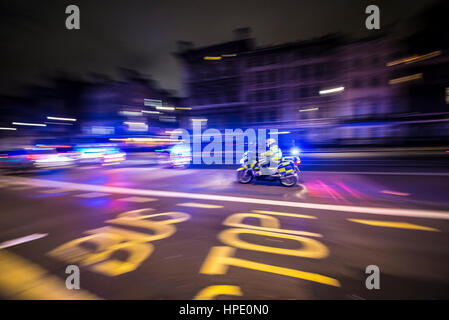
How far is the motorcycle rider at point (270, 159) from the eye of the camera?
737 centimetres

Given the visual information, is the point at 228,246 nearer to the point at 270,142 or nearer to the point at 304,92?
the point at 270,142

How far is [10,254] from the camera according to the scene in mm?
2918

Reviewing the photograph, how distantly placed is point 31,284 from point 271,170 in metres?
6.83

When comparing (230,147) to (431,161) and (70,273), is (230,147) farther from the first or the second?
(70,273)

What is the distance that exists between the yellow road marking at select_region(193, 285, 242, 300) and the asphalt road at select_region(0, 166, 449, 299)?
0.4 inches

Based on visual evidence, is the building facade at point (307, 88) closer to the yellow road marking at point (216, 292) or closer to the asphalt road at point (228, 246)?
the asphalt road at point (228, 246)

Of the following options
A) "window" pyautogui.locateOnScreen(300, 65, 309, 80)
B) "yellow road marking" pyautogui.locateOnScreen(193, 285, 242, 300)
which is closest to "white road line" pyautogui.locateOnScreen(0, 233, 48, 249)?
"yellow road marking" pyautogui.locateOnScreen(193, 285, 242, 300)

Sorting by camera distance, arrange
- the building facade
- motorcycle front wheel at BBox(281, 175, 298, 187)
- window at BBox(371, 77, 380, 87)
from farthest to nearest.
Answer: window at BBox(371, 77, 380, 87)
the building facade
motorcycle front wheel at BBox(281, 175, 298, 187)

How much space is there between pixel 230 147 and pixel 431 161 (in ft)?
59.1

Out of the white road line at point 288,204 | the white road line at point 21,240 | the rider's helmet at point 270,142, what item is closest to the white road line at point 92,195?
the white road line at point 288,204

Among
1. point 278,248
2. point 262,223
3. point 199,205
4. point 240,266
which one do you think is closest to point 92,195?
point 199,205

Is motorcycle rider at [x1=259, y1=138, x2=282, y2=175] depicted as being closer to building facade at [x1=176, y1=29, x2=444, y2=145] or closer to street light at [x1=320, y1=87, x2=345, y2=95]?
building facade at [x1=176, y1=29, x2=444, y2=145]

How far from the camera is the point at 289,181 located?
7258 millimetres

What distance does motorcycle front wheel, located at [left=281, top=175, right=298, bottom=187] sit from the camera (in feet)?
23.6
